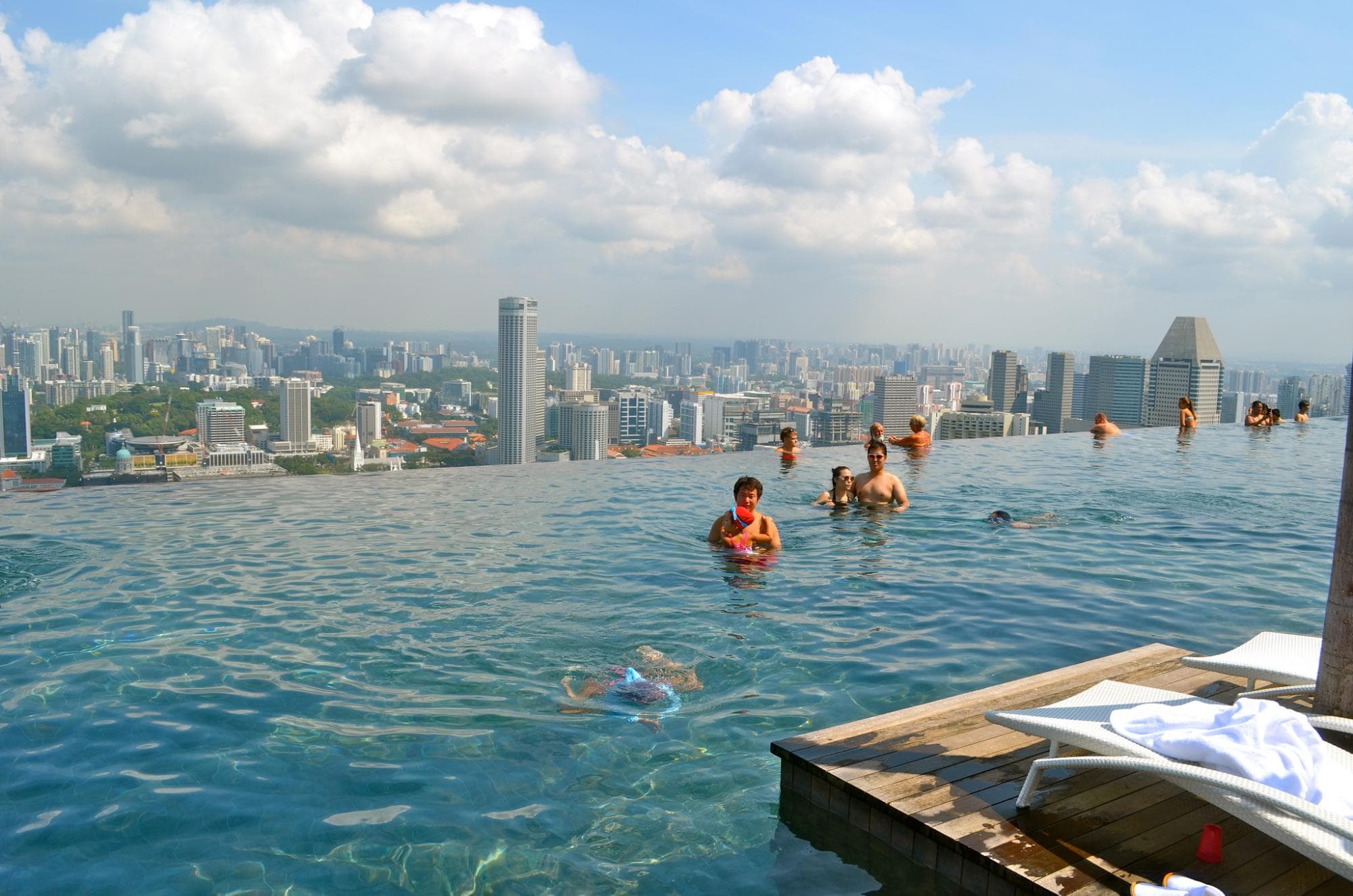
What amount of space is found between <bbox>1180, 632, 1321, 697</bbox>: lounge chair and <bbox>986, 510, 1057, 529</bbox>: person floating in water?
5.71 meters

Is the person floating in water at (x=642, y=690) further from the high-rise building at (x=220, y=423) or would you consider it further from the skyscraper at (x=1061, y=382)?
the skyscraper at (x=1061, y=382)

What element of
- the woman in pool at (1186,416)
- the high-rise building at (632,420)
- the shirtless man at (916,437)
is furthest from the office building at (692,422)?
the shirtless man at (916,437)

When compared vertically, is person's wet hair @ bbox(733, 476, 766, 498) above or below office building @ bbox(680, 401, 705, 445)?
above

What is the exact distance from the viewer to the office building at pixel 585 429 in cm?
3444

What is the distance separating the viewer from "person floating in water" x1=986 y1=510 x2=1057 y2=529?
1029cm

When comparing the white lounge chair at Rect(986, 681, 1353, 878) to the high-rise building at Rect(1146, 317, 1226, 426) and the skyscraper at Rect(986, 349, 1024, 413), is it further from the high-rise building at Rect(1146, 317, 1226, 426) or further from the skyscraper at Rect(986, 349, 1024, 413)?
the skyscraper at Rect(986, 349, 1024, 413)

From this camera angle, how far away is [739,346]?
13150cm

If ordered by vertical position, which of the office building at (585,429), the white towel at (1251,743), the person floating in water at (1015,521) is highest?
the white towel at (1251,743)

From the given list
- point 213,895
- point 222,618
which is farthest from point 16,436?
point 213,895

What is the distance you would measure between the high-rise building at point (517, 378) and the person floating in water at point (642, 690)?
82.4 ft

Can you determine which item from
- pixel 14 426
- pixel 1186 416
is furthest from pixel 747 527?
pixel 14 426

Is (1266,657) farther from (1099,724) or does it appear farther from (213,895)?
(213,895)

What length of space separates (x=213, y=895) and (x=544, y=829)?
1.19m

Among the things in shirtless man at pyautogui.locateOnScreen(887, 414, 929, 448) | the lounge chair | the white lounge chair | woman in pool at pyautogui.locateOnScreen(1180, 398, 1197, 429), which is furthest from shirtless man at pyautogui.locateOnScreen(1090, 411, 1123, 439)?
the white lounge chair
